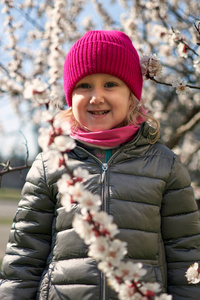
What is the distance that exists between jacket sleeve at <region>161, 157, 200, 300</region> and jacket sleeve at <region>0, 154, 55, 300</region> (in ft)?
1.62

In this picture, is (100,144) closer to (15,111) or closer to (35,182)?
(35,182)

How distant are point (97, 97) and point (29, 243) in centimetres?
67

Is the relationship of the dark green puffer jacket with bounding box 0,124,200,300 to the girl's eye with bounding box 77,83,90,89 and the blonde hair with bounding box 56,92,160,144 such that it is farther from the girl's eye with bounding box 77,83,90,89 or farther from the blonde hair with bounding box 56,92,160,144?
the girl's eye with bounding box 77,83,90,89

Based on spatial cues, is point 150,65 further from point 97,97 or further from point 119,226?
point 119,226

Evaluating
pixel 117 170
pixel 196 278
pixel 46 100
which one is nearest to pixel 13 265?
pixel 117 170

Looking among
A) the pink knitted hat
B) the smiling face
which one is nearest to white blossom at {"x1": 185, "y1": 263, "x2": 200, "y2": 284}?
the smiling face

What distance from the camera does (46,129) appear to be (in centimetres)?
82

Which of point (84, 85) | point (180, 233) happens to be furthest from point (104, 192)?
point (84, 85)

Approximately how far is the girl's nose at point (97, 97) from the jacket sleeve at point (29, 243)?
37 centimetres

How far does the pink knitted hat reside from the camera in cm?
151

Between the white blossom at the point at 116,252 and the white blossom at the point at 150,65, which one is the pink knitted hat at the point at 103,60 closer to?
the white blossom at the point at 150,65

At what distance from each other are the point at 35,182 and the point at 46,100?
0.71 m

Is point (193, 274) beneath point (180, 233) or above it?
beneath

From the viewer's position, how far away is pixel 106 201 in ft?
4.45
